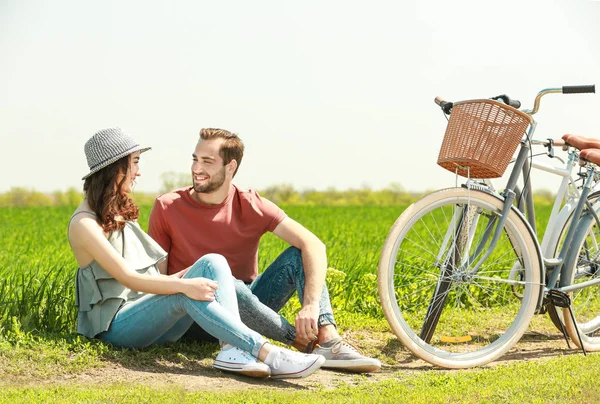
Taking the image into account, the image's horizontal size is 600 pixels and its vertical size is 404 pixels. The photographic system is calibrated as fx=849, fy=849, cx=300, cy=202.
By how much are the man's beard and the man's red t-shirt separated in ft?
0.29

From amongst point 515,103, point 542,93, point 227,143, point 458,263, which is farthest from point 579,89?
point 227,143

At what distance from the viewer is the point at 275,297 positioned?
197 inches

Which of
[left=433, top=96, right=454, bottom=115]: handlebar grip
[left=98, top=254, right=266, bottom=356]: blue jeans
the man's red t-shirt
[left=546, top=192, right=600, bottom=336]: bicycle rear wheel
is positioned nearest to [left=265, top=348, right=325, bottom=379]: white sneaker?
[left=98, top=254, right=266, bottom=356]: blue jeans

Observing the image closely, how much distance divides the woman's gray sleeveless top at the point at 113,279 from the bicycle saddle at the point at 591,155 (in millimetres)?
2852

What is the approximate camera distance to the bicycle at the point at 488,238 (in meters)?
4.81

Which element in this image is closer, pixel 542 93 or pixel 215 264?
pixel 215 264

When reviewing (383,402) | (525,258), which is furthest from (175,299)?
(525,258)

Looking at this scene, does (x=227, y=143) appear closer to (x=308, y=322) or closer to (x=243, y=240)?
(x=243, y=240)

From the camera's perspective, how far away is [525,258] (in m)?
5.24

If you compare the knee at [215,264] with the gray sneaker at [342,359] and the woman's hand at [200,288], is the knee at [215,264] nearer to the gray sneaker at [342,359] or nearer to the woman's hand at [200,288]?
the woman's hand at [200,288]

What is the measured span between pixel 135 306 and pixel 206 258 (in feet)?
1.59

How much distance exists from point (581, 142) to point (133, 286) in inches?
124

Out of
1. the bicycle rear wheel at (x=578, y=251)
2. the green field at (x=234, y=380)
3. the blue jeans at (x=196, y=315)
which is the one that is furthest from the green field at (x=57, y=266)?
the bicycle rear wheel at (x=578, y=251)

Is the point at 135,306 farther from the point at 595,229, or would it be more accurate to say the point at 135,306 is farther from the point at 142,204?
the point at 142,204
